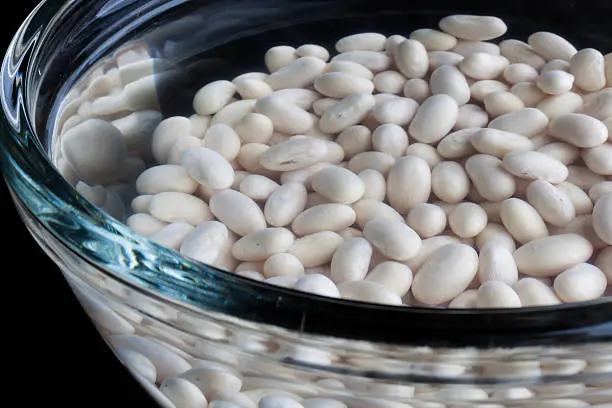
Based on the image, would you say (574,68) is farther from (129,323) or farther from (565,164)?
(129,323)

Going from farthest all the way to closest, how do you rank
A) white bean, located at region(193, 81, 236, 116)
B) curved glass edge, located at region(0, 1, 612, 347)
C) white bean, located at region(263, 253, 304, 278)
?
1. white bean, located at region(193, 81, 236, 116)
2. white bean, located at region(263, 253, 304, 278)
3. curved glass edge, located at region(0, 1, 612, 347)

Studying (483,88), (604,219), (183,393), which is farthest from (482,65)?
(183,393)

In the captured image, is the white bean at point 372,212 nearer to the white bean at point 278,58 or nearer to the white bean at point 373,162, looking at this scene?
the white bean at point 373,162

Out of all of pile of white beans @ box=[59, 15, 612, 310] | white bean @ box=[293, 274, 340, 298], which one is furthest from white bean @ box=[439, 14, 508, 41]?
white bean @ box=[293, 274, 340, 298]

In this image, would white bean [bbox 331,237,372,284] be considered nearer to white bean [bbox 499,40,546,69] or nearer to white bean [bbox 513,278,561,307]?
white bean [bbox 513,278,561,307]

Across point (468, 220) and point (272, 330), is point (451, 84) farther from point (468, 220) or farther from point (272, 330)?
point (272, 330)

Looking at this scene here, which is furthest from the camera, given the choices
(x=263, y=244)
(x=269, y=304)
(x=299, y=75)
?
(x=299, y=75)

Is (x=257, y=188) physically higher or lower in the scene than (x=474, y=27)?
lower
